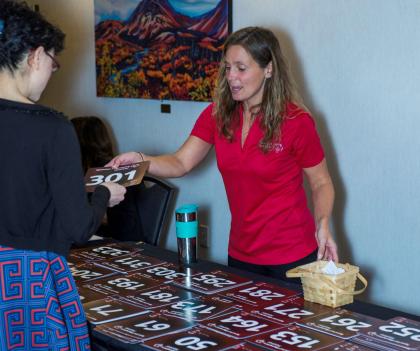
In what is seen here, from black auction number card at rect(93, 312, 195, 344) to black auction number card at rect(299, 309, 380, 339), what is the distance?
324 millimetres

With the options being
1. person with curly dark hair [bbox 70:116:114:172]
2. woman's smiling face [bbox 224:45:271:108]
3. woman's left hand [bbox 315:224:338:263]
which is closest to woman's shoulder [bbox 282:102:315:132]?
woman's smiling face [bbox 224:45:271:108]

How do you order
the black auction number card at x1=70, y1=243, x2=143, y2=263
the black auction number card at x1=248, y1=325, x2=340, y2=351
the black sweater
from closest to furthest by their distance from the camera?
the black sweater, the black auction number card at x1=248, y1=325, x2=340, y2=351, the black auction number card at x1=70, y1=243, x2=143, y2=263

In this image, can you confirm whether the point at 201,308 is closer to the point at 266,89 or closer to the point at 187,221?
the point at 187,221

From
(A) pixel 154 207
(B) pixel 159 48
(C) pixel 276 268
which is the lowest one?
(C) pixel 276 268

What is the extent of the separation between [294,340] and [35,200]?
707 millimetres

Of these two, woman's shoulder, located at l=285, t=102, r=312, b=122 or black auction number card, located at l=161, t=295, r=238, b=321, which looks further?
woman's shoulder, located at l=285, t=102, r=312, b=122

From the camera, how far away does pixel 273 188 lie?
8.30ft

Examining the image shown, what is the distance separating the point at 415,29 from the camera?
111 inches

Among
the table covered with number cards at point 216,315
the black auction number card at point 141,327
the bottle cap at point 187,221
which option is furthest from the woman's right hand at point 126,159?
the black auction number card at point 141,327

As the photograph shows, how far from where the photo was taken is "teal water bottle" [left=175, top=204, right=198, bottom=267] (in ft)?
8.24

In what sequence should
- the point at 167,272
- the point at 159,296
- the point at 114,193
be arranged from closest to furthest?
1. the point at 114,193
2. the point at 159,296
3. the point at 167,272

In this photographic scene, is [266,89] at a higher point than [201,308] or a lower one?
higher

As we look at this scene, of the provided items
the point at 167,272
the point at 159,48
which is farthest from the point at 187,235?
the point at 159,48

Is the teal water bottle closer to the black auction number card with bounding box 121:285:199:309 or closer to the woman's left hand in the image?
the black auction number card with bounding box 121:285:199:309
